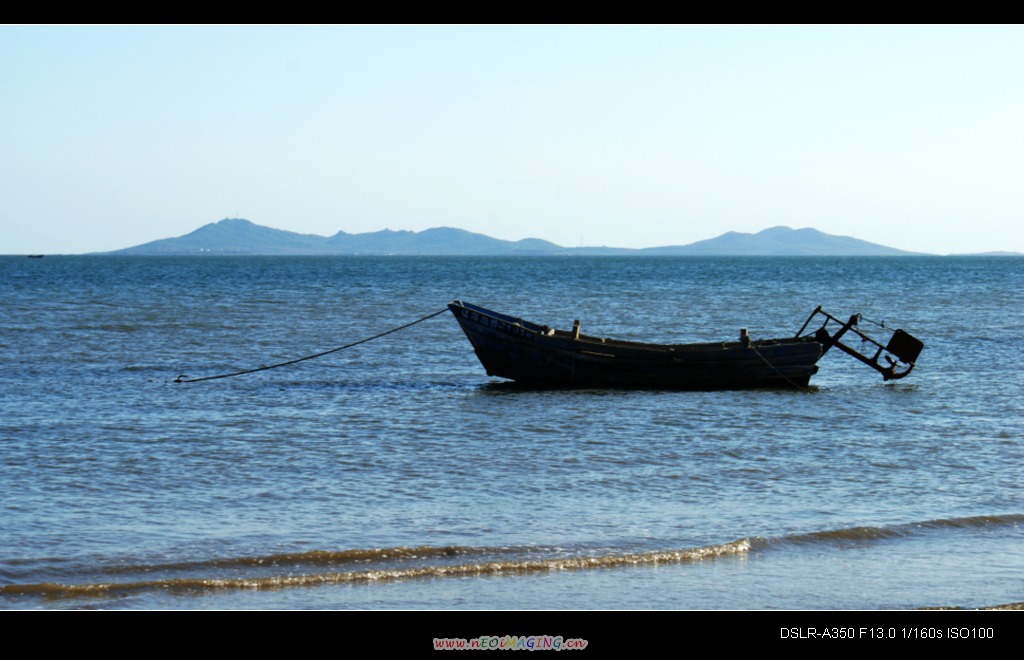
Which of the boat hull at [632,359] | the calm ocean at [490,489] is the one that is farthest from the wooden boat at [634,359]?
the calm ocean at [490,489]

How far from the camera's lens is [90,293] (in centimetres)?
6856

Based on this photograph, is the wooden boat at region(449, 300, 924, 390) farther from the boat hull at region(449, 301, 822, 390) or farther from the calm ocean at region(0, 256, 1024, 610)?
the calm ocean at region(0, 256, 1024, 610)

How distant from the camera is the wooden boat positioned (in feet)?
79.7

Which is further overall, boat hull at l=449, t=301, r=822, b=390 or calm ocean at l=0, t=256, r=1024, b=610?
→ boat hull at l=449, t=301, r=822, b=390

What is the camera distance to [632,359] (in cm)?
2434

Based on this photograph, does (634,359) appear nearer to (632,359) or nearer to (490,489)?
(632,359)

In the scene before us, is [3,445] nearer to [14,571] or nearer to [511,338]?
[14,571]

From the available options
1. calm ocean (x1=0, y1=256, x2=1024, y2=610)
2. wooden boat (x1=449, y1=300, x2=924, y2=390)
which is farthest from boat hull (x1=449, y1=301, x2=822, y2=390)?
calm ocean (x1=0, y1=256, x2=1024, y2=610)

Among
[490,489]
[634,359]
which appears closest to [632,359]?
[634,359]
